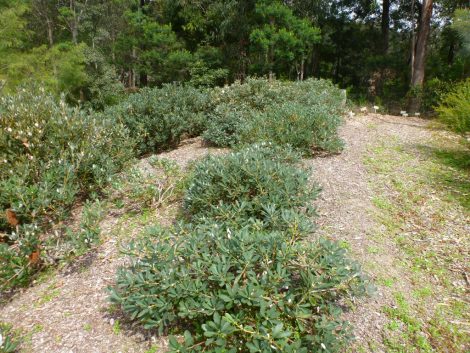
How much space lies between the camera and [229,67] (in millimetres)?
13227

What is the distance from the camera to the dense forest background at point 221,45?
35.7 ft

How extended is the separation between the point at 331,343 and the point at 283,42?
11.2m

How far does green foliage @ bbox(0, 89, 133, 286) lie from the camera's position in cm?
260

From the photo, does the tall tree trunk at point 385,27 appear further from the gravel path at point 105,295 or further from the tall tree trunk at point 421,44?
the gravel path at point 105,295

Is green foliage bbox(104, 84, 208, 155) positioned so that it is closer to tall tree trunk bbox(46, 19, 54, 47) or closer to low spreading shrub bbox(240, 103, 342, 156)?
low spreading shrub bbox(240, 103, 342, 156)

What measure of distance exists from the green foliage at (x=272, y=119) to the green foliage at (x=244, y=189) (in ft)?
5.00

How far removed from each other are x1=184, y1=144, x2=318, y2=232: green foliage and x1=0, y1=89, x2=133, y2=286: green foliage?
1185 millimetres

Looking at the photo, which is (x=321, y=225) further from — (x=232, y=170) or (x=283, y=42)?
(x=283, y=42)

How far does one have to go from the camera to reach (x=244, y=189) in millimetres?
2822

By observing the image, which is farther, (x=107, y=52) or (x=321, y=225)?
(x=107, y=52)

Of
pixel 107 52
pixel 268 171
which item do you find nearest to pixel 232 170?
pixel 268 171

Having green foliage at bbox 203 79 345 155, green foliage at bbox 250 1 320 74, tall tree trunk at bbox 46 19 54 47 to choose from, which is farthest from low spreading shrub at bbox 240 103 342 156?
tall tree trunk at bbox 46 19 54 47

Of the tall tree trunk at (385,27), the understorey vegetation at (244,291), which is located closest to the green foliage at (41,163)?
the understorey vegetation at (244,291)

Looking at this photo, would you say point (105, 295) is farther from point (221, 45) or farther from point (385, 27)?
point (385, 27)
